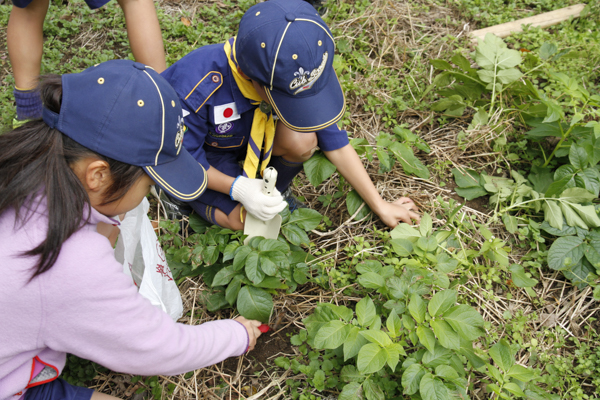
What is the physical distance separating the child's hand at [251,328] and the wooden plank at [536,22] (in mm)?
2197

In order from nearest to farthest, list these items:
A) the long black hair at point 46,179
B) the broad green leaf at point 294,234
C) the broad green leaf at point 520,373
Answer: the long black hair at point 46,179 < the broad green leaf at point 520,373 < the broad green leaf at point 294,234

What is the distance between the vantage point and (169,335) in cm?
109

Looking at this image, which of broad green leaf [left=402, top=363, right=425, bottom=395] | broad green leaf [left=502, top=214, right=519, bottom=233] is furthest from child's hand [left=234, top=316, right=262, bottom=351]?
broad green leaf [left=502, top=214, right=519, bottom=233]

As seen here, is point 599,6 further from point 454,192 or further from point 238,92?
point 238,92

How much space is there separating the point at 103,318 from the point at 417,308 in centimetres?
91

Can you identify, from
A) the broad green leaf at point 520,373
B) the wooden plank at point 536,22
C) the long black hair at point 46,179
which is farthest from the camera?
the wooden plank at point 536,22

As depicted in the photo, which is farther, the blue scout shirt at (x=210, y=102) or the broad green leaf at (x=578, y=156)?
the broad green leaf at (x=578, y=156)

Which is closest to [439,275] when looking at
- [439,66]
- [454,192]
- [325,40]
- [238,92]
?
[454,192]

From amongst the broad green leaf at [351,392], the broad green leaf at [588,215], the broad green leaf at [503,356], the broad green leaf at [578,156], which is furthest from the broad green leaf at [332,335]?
the broad green leaf at [578,156]

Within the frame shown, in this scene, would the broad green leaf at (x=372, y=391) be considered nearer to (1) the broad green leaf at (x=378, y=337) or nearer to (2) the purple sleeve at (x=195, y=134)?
(1) the broad green leaf at (x=378, y=337)

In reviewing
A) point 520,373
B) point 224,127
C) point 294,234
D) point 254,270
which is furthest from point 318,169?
point 520,373

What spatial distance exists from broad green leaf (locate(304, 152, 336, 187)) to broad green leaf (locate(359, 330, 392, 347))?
0.69 metres

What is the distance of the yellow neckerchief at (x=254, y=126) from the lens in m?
1.52

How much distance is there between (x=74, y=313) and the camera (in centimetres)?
96
